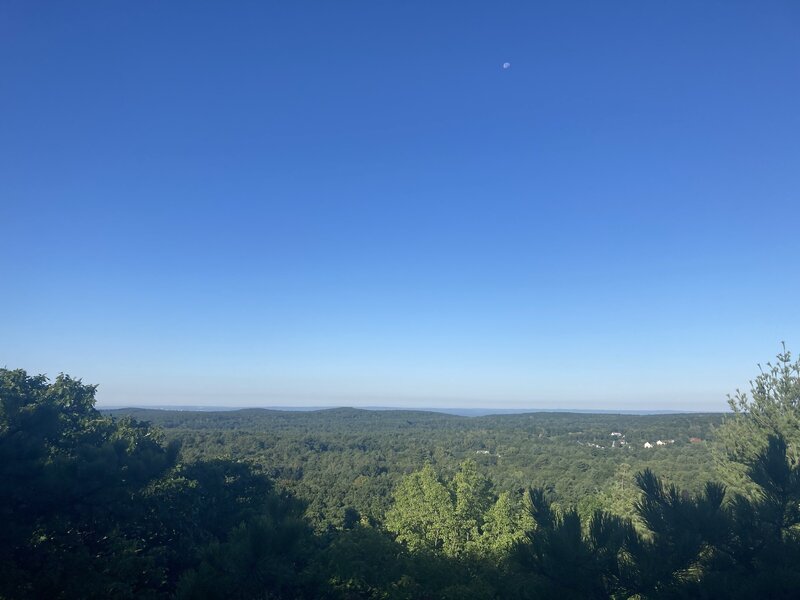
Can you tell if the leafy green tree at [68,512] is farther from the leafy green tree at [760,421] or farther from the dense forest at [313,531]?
the leafy green tree at [760,421]

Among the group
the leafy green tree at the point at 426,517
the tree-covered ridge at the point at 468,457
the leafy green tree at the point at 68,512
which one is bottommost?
the tree-covered ridge at the point at 468,457

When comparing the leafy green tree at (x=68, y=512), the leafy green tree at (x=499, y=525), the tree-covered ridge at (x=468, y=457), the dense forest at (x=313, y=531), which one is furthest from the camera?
the tree-covered ridge at (x=468, y=457)

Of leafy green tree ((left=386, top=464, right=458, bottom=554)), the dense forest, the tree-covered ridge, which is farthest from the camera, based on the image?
the tree-covered ridge

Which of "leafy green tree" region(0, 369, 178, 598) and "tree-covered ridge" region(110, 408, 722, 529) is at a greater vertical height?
"leafy green tree" region(0, 369, 178, 598)

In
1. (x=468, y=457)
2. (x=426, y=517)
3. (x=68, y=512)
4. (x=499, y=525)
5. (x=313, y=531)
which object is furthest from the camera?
(x=468, y=457)

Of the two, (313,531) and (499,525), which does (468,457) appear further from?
(313,531)

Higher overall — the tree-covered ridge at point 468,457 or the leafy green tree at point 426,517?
the leafy green tree at point 426,517

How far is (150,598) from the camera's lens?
742 centimetres

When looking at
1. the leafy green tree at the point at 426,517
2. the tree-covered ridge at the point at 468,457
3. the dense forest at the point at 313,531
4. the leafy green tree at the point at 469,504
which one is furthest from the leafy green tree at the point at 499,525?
the tree-covered ridge at the point at 468,457

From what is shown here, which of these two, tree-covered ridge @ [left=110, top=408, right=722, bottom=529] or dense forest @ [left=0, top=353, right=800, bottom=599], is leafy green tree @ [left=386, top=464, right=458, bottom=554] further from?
tree-covered ridge @ [left=110, top=408, right=722, bottom=529]

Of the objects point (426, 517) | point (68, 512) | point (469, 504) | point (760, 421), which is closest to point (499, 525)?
point (469, 504)

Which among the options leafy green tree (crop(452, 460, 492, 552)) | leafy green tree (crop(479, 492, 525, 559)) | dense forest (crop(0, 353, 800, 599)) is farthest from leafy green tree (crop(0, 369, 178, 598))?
leafy green tree (crop(479, 492, 525, 559))

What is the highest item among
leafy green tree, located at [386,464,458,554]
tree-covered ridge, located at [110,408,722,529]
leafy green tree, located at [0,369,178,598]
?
leafy green tree, located at [0,369,178,598]

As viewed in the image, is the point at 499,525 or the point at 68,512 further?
the point at 499,525
